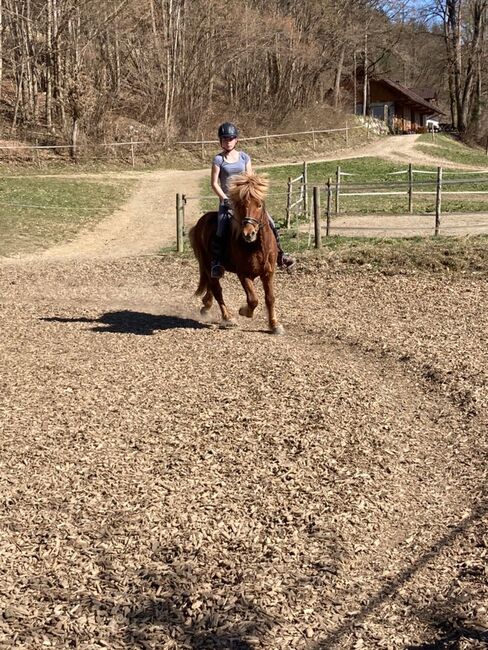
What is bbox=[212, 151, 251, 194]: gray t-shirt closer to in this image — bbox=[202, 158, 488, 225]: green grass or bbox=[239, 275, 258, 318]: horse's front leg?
bbox=[239, 275, 258, 318]: horse's front leg

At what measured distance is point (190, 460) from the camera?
4.79 meters

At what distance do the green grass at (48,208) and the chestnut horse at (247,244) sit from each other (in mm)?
8409

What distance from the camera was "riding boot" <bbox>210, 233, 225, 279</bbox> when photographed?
813 cm

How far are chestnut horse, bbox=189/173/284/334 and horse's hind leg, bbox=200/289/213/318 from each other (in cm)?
2

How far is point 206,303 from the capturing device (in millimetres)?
9109

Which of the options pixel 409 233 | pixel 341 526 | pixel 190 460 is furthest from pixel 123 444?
pixel 409 233

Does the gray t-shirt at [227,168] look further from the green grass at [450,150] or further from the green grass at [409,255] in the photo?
the green grass at [450,150]

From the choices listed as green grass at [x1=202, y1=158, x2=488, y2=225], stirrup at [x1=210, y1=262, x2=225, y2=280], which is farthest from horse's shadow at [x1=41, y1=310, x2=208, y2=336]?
green grass at [x1=202, y1=158, x2=488, y2=225]

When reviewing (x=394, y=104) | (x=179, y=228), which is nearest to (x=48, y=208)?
(x=179, y=228)

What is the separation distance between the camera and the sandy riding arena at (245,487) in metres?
3.23

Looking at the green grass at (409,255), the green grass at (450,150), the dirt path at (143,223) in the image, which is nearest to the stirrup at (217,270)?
the green grass at (409,255)

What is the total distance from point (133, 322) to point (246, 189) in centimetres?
264

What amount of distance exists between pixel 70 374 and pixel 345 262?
20.6ft

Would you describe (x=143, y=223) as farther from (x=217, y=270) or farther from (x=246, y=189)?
(x=246, y=189)
